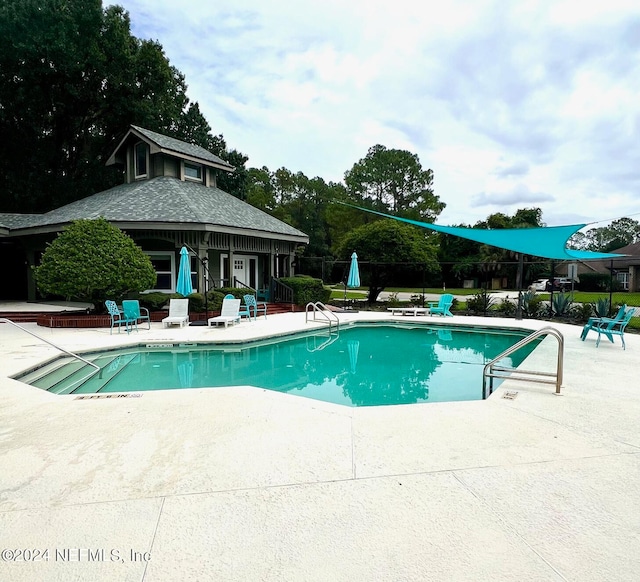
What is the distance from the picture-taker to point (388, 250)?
20.5 metres

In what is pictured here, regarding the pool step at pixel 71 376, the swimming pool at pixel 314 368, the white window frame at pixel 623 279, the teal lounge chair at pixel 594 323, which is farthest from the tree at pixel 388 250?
the white window frame at pixel 623 279

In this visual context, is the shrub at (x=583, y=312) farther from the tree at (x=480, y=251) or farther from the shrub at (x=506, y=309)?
the tree at (x=480, y=251)

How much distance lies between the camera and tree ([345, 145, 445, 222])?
1714 inches

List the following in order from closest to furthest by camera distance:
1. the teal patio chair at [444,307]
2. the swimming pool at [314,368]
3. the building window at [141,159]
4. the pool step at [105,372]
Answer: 1. the pool step at [105,372]
2. the swimming pool at [314,368]
3. the teal patio chair at [444,307]
4. the building window at [141,159]

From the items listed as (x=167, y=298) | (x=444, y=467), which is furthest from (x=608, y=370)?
(x=167, y=298)

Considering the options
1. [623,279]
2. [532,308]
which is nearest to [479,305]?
[532,308]

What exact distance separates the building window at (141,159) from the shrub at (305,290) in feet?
28.7

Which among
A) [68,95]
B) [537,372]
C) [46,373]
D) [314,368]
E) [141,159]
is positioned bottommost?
[314,368]

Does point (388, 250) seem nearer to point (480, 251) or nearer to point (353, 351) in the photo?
point (353, 351)

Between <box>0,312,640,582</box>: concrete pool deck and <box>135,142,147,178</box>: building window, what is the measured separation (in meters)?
17.0

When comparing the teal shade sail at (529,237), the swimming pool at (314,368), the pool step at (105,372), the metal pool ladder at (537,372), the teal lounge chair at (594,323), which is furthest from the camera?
the teal shade sail at (529,237)

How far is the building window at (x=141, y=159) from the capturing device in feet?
64.3

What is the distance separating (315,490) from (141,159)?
2043 centimetres

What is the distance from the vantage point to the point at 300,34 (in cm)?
1252
